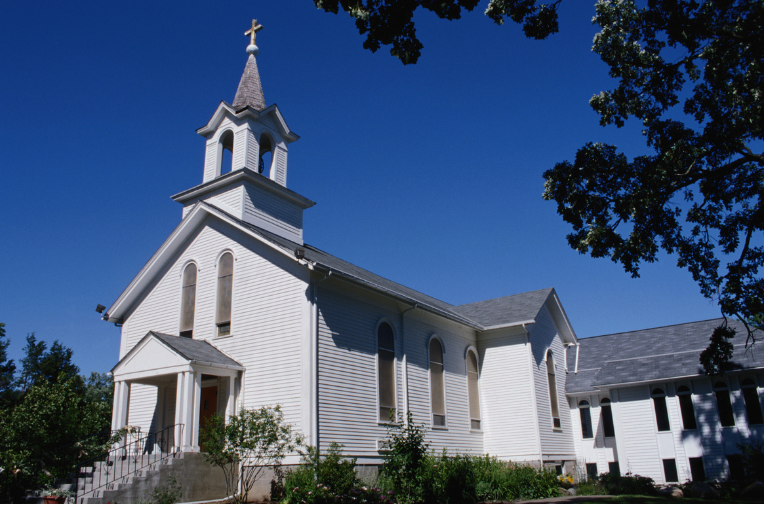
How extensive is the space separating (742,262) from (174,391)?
17.5m

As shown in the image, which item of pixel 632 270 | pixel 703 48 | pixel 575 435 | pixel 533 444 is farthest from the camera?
pixel 575 435

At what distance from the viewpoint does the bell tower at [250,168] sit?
2172cm

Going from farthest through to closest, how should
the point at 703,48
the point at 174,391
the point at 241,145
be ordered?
1. the point at 241,145
2. the point at 174,391
3. the point at 703,48

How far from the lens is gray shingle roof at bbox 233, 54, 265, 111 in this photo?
23819 mm

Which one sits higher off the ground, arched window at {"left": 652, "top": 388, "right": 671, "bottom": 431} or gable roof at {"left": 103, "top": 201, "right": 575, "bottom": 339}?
gable roof at {"left": 103, "top": 201, "right": 575, "bottom": 339}

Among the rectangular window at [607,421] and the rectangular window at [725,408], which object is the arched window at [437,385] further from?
the rectangular window at [725,408]

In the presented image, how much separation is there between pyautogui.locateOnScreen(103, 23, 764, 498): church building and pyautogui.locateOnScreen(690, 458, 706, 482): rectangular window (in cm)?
5

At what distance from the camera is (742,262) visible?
617 inches

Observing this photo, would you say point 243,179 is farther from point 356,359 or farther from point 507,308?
point 507,308

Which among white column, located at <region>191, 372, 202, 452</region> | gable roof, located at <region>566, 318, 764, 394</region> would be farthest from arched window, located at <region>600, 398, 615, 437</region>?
white column, located at <region>191, 372, 202, 452</region>

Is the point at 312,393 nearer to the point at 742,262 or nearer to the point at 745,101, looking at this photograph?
the point at 742,262

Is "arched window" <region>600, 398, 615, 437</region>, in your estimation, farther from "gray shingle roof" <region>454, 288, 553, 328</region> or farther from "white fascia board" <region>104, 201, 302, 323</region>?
"white fascia board" <region>104, 201, 302, 323</region>

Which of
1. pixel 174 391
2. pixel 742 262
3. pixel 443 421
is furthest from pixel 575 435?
pixel 174 391

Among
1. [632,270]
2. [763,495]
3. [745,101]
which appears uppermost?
[745,101]
